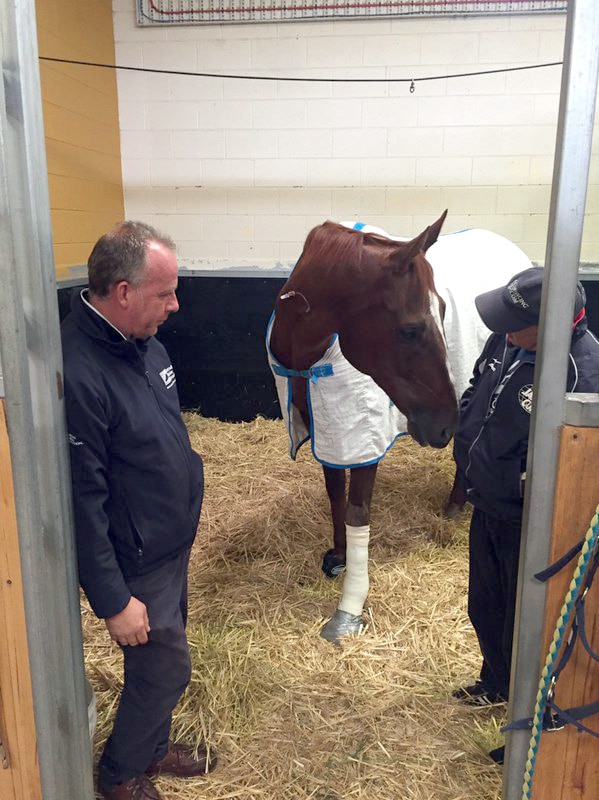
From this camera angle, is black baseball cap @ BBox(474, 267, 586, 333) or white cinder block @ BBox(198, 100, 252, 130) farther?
white cinder block @ BBox(198, 100, 252, 130)

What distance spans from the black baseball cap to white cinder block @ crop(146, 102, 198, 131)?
3.69 meters

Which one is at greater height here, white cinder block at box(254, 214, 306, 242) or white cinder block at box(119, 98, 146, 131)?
white cinder block at box(119, 98, 146, 131)

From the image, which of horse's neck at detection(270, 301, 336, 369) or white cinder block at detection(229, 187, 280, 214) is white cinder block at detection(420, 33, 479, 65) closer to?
white cinder block at detection(229, 187, 280, 214)

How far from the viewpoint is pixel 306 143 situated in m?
4.45

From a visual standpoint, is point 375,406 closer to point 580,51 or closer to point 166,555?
point 166,555

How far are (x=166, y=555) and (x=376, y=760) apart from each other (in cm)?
88

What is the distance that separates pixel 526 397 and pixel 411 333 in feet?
1.74

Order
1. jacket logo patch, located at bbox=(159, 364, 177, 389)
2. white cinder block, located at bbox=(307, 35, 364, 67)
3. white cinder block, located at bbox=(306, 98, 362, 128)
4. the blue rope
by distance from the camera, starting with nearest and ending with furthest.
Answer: the blue rope, jacket logo patch, located at bbox=(159, 364, 177, 389), white cinder block, located at bbox=(307, 35, 364, 67), white cinder block, located at bbox=(306, 98, 362, 128)

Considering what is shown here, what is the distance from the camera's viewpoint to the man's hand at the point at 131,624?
138 cm

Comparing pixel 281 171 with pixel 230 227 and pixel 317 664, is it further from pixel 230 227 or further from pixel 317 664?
pixel 317 664

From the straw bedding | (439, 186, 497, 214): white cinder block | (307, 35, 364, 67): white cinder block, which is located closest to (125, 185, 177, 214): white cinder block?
(307, 35, 364, 67): white cinder block

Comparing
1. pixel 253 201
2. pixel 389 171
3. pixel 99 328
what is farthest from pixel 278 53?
pixel 99 328

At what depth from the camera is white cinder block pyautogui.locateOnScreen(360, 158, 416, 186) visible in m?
4.40

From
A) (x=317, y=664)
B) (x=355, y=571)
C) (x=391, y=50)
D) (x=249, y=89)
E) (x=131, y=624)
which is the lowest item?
(x=317, y=664)
